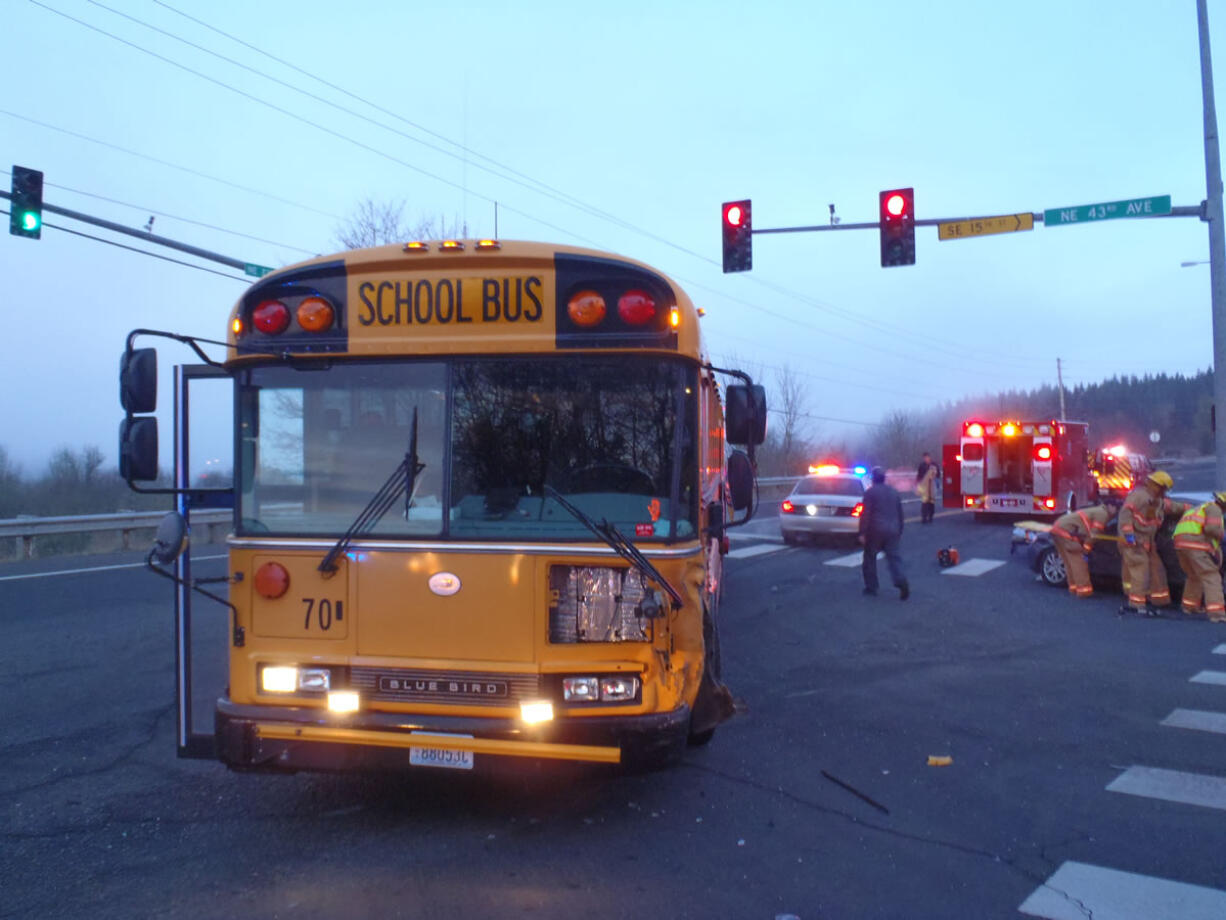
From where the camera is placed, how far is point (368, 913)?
4.26 meters

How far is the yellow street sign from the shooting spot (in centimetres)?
1628

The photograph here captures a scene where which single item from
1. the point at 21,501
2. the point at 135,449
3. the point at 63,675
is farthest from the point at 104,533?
the point at 135,449

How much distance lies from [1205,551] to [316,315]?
10882mm

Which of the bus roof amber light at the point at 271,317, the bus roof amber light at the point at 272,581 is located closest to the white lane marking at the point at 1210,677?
the bus roof amber light at the point at 272,581

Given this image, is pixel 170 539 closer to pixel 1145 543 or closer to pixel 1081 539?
pixel 1145 543

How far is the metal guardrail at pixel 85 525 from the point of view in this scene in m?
17.9

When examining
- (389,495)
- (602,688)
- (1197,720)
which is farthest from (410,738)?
(1197,720)

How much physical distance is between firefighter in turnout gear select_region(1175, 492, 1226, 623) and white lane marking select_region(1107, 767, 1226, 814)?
251 inches

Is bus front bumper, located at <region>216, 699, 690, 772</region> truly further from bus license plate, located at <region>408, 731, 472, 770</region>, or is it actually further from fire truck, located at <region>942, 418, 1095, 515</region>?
fire truck, located at <region>942, 418, 1095, 515</region>

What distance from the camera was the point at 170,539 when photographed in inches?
197

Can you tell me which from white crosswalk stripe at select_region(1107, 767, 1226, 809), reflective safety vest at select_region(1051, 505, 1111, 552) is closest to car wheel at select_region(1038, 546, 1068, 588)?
reflective safety vest at select_region(1051, 505, 1111, 552)

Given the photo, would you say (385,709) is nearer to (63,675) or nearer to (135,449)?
(135,449)

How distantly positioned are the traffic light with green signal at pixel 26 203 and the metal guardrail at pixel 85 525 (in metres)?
4.76

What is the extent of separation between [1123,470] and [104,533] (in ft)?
87.1
